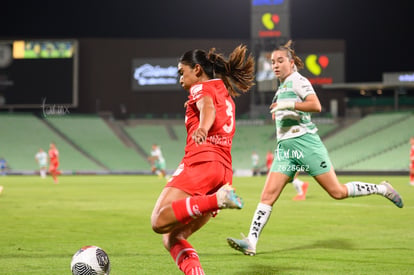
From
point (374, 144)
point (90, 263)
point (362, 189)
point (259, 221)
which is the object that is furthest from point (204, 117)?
point (374, 144)

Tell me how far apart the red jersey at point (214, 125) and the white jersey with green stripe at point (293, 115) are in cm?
281

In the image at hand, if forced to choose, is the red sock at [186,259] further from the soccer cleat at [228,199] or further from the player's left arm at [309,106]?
the player's left arm at [309,106]

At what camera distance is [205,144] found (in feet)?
17.6

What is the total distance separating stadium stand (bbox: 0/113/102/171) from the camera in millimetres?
49622

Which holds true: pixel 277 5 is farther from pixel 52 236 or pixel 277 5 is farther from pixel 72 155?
pixel 52 236

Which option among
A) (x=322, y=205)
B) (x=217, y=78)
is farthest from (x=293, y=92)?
(x=322, y=205)

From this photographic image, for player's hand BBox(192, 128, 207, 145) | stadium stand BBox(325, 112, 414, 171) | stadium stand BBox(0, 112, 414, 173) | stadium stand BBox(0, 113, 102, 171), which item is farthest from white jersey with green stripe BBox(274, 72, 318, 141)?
stadium stand BBox(0, 113, 102, 171)

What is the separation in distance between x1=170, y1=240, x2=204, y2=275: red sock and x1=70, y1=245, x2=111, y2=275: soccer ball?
96 cm

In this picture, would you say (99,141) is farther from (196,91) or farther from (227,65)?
(196,91)

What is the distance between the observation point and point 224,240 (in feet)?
32.0

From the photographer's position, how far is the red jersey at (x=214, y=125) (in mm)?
5344

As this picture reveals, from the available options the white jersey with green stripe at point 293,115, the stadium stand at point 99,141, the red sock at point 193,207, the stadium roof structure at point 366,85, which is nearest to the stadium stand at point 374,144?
the stadium roof structure at point 366,85

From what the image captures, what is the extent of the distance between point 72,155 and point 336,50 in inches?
1090

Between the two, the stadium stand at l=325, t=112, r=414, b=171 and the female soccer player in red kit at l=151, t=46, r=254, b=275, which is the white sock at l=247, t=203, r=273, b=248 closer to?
the female soccer player in red kit at l=151, t=46, r=254, b=275
